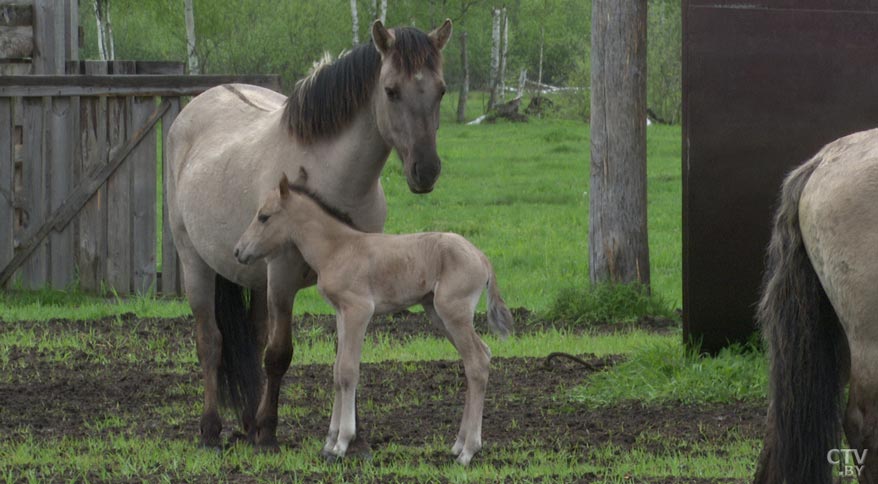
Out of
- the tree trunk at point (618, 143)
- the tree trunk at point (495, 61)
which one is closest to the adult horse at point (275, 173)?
the tree trunk at point (618, 143)

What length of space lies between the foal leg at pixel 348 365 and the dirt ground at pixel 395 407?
1.29 ft

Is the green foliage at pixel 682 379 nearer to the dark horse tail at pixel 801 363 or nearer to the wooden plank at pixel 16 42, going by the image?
the dark horse tail at pixel 801 363

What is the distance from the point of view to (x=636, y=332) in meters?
9.59

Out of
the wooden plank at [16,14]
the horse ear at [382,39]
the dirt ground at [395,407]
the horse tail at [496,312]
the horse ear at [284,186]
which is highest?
the wooden plank at [16,14]

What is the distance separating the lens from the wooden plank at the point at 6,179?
36.7 ft

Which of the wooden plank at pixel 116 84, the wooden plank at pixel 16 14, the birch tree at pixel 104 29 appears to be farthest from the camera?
the birch tree at pixel 104 29

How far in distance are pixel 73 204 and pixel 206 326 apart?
4.68m

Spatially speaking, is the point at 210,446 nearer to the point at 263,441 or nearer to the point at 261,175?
the point at 263,441

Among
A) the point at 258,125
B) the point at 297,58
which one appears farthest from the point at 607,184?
the point at 297,58

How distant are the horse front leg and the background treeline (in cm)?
2631

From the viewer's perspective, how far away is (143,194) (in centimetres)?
1136

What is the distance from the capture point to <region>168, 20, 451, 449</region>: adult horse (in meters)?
5.88

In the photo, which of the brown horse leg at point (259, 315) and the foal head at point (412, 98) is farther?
the brown horse leg at point (259, 315)

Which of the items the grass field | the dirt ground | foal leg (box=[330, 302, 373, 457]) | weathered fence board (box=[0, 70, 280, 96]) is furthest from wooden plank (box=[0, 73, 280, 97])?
foal leg (box=[330, 302, 373, 457])
